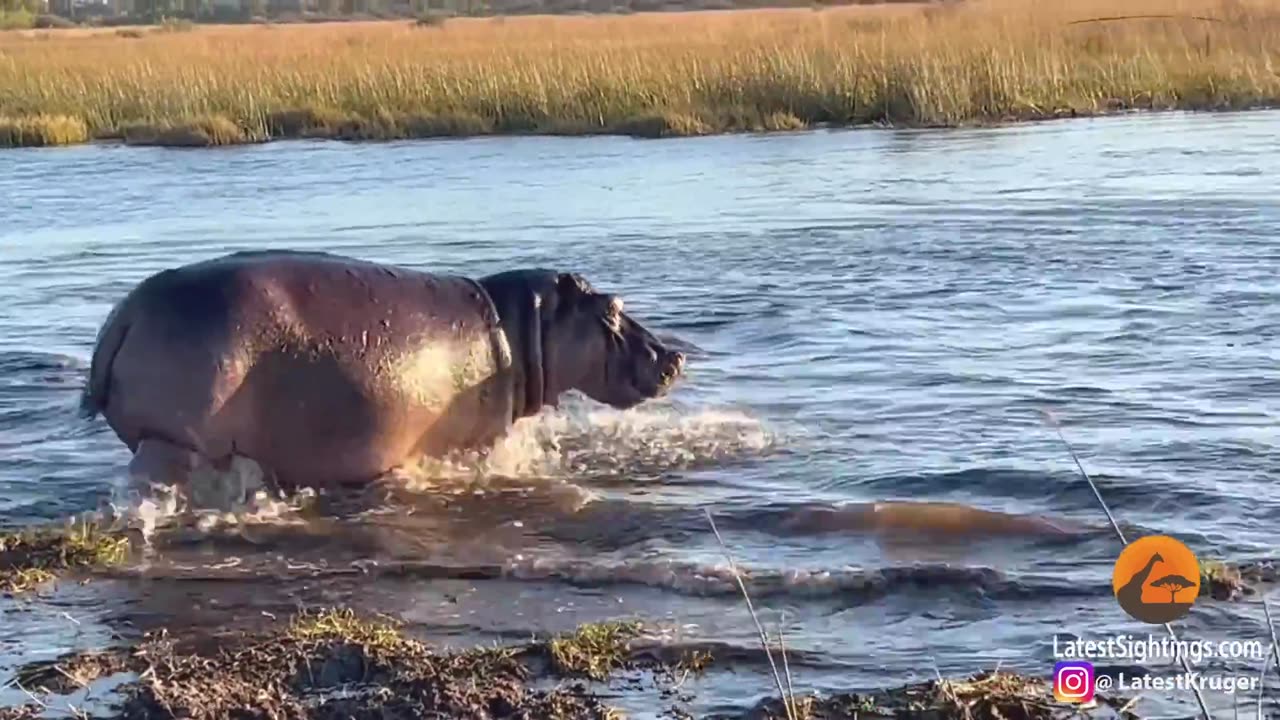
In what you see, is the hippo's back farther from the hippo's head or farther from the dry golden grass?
the dry golden grass

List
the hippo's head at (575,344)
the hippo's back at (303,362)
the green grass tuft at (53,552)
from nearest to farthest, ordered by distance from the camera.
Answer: the green grass tuft at (53,552) < the hippo's back at (303,362) < the hippo's head at (575,344)

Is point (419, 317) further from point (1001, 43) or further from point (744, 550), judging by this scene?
point (1001, 43)

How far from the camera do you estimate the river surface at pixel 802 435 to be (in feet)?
15.7

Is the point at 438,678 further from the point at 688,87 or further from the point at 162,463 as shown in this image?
the point at 688,87

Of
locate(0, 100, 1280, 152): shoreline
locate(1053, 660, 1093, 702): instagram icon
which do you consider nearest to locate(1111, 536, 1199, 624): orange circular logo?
locate(1053, 660, 1093, 702): instagram icon

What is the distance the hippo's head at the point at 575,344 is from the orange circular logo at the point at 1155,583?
2.33 meters

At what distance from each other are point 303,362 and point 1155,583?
262 centimetres

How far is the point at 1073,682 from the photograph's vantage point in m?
3.99

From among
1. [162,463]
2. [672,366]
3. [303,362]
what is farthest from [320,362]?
[672,366]

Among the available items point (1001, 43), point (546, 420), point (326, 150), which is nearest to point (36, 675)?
point (546, 420)

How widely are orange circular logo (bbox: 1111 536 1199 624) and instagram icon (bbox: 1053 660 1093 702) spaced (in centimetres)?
34

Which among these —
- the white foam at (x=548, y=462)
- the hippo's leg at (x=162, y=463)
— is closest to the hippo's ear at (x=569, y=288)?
the white foam at (x=548, y=462)

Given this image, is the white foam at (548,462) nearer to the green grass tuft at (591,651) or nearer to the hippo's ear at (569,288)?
the hippo's ear at (569,288)

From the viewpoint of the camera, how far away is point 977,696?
3.85 m
